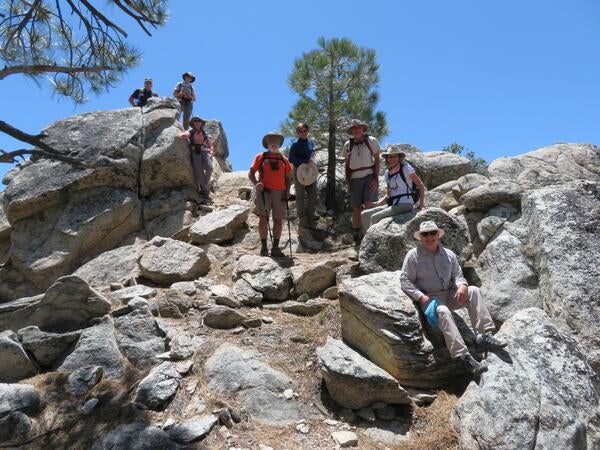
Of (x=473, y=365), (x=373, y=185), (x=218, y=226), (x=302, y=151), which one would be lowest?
(x=473, y=365)

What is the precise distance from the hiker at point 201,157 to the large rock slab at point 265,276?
4.45m

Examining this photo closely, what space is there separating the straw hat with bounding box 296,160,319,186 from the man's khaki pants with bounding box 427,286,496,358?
194 inches

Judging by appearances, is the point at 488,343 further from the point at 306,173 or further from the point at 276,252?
the point at 306,173

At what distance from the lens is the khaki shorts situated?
32.7 ft

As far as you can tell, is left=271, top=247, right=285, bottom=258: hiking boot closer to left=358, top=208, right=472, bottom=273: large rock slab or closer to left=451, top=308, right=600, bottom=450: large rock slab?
left=358, top=208, right=472, bottom=273: large rock slab

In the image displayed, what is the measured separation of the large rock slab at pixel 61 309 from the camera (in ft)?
23.3

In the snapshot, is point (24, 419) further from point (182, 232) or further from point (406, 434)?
Result: point (182, 232)

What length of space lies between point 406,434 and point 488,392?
1037 mm

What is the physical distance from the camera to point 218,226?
11188 mm

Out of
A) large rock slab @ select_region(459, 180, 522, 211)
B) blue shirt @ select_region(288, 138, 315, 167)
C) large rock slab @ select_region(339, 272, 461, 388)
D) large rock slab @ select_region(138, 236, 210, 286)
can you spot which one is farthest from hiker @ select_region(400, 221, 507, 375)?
blue shirt @ select_region(288, 138, 315, 167)

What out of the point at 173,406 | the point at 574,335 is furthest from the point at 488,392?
the point at 173,406

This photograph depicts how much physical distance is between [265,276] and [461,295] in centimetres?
385

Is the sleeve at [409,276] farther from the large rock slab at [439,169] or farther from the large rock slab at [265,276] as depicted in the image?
the large rock slab at [439,169]

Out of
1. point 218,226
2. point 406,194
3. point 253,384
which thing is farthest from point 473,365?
point 218,226
